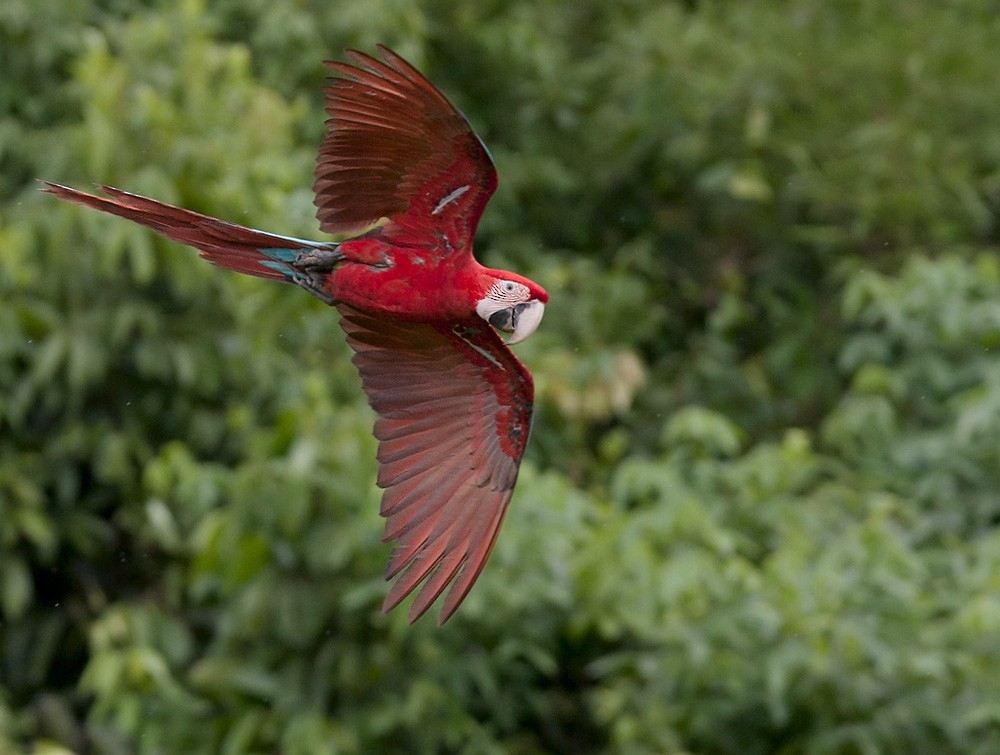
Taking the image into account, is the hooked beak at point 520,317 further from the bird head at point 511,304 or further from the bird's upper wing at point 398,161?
the bird's upper wing at point 398,161

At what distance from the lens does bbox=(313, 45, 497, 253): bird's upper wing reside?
2441mm

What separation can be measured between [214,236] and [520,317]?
1.72ft

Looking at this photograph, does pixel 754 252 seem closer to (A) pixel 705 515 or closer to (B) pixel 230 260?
(A) pixel 705 515

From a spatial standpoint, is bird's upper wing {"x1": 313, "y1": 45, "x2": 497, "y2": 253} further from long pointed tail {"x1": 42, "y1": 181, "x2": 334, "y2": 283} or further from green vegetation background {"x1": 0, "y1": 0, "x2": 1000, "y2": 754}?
green vegetation background {"x1": 0, "y1": 0, "x2": 1000, "y2": 754}

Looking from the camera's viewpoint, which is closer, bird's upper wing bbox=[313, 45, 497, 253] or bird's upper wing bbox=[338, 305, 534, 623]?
bird's upper wing bbox=[313, 45, 497, 253]

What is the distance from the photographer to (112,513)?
415cm

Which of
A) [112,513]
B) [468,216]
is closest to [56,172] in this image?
[112,513]

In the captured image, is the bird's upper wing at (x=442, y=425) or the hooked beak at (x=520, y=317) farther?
the bird's upper wing at (x=442, y=425)

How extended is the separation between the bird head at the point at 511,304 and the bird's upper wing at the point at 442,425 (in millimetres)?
76

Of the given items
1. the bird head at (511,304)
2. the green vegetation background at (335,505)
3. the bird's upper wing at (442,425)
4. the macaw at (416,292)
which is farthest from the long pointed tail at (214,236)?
the green vegetation background at (335,505)

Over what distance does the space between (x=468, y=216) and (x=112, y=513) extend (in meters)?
1.93

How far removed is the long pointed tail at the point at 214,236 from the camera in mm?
2473

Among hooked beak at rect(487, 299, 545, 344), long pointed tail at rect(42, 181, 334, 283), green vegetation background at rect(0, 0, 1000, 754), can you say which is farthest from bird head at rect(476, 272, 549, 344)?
green vegetation background at rect(0, 0, 1000, 754)

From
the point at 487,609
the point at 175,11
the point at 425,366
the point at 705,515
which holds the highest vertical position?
the point at 175,11
